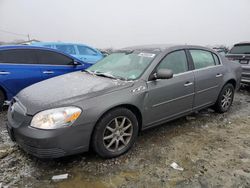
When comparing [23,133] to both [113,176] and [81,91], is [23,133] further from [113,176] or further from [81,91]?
[113,176]

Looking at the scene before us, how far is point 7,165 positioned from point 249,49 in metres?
6.94

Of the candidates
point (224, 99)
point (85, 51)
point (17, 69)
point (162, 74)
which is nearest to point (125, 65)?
point (162, 74)

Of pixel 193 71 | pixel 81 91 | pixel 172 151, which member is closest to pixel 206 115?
pixel 193 71

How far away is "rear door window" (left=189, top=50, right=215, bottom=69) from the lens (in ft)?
14.2

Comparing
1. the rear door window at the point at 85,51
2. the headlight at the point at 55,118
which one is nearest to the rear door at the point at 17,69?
the headlight at the point at 55,118

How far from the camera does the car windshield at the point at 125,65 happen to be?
3624 millimetres

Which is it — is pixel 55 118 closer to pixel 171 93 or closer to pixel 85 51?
pixel 171 93

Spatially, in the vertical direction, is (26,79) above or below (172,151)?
above

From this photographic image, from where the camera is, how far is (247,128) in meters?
4.37

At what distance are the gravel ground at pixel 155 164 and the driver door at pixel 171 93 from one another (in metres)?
0.42

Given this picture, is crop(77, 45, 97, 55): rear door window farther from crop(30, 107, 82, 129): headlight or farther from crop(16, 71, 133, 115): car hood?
crop(30, 107, 82, 129): headlight

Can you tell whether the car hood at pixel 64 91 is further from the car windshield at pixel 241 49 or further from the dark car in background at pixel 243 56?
the car windshield at pixel 241 49

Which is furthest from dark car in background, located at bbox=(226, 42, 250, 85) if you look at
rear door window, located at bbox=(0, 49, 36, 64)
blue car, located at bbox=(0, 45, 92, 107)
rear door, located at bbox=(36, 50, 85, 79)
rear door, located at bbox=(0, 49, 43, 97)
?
rear door window, located at bbox=(0, 49, 36, 64)

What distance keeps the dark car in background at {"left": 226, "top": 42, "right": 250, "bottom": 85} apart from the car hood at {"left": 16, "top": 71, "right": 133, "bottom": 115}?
4873mm
